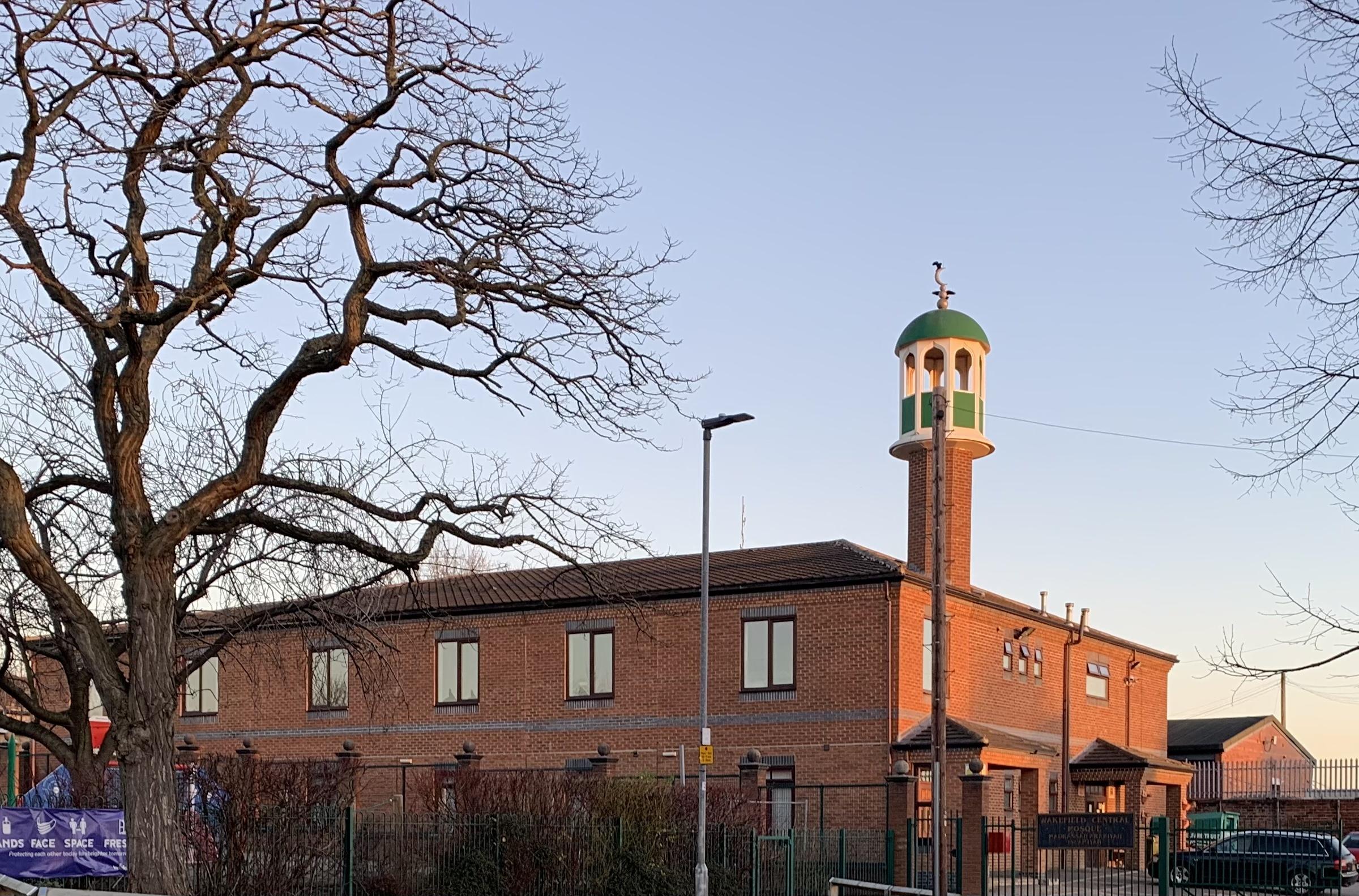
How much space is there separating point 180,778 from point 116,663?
6.82m

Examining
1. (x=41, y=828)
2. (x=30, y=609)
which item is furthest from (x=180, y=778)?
(x=41, y=828)

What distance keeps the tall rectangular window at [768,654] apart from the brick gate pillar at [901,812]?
5854 millimetres

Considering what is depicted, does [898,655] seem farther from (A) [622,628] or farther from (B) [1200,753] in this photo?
(B) [1200,753]

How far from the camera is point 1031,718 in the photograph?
4225 centimetres

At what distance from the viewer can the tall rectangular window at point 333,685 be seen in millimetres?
44406

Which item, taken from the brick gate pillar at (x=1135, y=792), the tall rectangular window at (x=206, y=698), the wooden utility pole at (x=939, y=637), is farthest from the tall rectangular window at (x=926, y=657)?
the tall rectangular window at (x=206, y=698)

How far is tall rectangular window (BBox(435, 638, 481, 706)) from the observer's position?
43.4 m

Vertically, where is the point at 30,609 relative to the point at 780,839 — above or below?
above

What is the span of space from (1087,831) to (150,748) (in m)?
17.1

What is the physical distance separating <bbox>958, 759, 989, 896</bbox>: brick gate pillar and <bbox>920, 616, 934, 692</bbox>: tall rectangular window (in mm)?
6073

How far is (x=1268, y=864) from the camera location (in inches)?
1304

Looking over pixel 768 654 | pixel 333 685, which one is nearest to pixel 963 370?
pixel 768 654

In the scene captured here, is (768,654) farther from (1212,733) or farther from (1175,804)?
(1212,733)

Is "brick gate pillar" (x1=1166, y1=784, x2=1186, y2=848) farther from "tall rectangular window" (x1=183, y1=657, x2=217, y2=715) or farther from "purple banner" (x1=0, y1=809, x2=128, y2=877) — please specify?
"purple banner" (x1=0, y1=809, x2=128, y2=877)
